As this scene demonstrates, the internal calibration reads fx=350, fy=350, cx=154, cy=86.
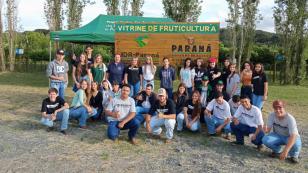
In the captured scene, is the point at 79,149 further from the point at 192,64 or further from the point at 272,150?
the point at 192,64

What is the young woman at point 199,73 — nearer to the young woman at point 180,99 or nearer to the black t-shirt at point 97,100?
the young woman at point 180,99

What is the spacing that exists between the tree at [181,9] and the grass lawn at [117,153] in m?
17.2

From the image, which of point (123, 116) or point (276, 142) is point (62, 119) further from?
point (276, 142)

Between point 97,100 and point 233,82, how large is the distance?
2.99 meters

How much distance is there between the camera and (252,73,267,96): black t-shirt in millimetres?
7434

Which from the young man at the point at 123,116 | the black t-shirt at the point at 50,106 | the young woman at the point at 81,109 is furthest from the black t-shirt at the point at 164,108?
the black t-shirt at the point at 50,106

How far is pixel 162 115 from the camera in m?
6.20

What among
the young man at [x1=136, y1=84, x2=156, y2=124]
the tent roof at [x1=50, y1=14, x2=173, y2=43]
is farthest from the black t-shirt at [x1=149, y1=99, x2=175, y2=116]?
the tent roof at [x1=50, y1=14, x2=173, y2=43]

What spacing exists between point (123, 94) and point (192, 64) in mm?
2588

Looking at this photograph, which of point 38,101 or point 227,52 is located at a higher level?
point 227,52

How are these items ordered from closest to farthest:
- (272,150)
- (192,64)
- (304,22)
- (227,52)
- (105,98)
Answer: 1. (272,150)
2. (105,98)
3. (192,64)
4. (304,22)
5. (227,52)

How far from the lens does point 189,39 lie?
33.4 feet

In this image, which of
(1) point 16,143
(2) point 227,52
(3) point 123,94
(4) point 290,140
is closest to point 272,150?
(4) point 290,140

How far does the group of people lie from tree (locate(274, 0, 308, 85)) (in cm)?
1353
